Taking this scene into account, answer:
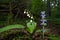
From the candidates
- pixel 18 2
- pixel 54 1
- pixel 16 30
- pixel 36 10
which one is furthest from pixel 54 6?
pixel 16 30

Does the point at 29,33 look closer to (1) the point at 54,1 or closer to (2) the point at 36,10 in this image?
(2) the point at 36,10

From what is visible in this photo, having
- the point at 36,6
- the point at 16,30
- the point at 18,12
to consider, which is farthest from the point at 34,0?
the point at 16,30

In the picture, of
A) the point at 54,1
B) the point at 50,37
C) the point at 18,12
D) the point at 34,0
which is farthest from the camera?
the point at 54,1

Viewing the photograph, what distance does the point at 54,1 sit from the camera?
10.4 m

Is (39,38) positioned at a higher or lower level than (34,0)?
lower

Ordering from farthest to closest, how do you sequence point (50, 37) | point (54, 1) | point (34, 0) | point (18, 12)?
point (54, 1)
point (18, 12)
point (34, 0)
point (50, 37)

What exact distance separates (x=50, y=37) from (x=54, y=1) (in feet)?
19.2

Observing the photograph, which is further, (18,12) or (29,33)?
(18,12)

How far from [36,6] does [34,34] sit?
291 centimetres

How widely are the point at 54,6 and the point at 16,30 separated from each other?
5.81 meters

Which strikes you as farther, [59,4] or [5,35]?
[59,4]

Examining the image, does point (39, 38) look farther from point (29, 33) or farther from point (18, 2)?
point (18, 2)

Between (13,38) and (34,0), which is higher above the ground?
(34,0)

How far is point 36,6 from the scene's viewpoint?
7.57 m
